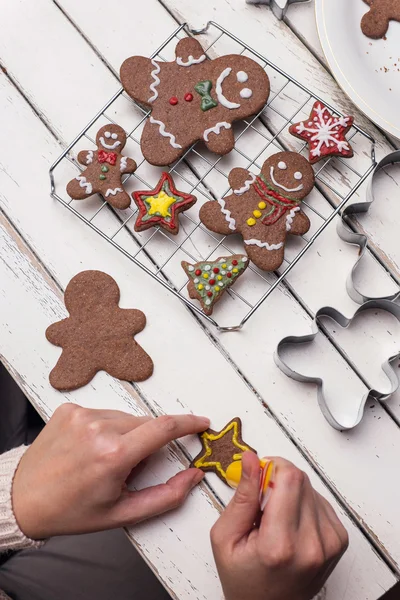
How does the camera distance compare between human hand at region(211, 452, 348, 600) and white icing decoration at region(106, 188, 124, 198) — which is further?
white icing decoration at region(106, 188, 124, 198)

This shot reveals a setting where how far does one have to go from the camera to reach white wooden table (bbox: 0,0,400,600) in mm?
1092

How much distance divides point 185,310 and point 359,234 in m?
0.35

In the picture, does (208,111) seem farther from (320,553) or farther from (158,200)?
(320,553)

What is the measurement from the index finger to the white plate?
2.12 ft

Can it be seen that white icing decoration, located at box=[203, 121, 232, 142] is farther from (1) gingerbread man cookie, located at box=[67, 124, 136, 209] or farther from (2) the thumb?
(2) the thumb

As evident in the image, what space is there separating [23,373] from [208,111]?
23.3 inches

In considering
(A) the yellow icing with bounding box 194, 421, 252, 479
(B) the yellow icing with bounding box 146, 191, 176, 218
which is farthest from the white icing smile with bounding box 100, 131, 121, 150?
(A) the yellow icing with bounding box 194, 421, 252, 479

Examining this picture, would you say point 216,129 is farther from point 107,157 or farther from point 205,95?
point 107,157

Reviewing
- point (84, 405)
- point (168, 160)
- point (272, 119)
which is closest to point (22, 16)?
point (168, 160)

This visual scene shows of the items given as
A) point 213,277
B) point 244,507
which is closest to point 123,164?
point 213,277

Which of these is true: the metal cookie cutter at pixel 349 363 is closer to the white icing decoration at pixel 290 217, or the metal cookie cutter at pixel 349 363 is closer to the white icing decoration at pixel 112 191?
the white icing decoration at pixel 290 217

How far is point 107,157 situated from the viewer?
1.16 m

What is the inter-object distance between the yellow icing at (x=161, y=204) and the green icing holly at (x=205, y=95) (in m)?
0.18

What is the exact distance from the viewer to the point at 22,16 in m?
1.25
